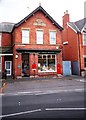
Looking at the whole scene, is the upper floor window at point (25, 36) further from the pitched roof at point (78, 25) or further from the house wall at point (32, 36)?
the pitched roof at point (78, 25)

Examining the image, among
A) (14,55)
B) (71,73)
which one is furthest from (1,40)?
(71,73)

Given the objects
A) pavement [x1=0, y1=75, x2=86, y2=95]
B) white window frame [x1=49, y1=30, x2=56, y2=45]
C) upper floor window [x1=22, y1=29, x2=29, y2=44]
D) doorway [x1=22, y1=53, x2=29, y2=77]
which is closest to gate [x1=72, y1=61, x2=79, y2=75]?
white window frame [x1=49, y1=30, x2=56, y2=45]

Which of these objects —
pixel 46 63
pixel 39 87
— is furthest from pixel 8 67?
pixel 39 87

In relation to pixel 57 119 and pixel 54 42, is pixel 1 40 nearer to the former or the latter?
pixel 54 42

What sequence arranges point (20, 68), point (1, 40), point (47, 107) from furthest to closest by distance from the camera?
1. point (1, 40)
2. point (20, 68)
3. point (47, 107)

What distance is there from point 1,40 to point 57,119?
28496mm

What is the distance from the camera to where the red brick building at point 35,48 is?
3133 centimetres

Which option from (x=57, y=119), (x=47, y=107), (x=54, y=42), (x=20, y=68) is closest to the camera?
(x=57, y=119)

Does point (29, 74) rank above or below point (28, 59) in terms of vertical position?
below

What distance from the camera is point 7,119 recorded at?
8.39 metres

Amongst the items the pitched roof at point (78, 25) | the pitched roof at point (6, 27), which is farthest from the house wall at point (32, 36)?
the pitched roof at point (6, 27)

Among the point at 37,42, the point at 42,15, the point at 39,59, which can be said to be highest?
the point at 42,15

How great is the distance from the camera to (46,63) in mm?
32594

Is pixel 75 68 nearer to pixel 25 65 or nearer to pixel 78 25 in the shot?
pixel 78 25
